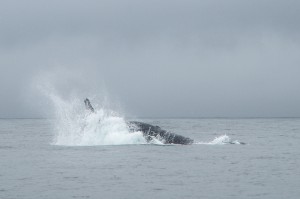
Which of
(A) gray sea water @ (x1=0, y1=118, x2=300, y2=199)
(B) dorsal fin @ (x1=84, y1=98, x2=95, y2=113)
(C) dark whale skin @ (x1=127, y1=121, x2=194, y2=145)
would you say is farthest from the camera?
(B) dorsal fin @ (x1=84, y1=98, x2=95, y2=113)

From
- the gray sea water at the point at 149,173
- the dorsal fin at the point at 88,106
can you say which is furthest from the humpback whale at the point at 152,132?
the gray sea water at the point at 149,173

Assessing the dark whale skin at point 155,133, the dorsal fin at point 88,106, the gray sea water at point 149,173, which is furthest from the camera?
the dorsal fin at point 88,106

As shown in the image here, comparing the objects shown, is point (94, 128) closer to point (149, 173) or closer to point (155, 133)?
point (155, 133)

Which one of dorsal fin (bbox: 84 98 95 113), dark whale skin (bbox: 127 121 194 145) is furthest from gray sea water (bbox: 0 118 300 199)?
dorsal fin (bbox: 84 98 95 113)

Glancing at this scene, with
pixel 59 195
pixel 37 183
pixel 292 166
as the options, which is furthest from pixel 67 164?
pixel 292 166

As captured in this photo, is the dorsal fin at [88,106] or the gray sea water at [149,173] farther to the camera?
the dorsal fin at [88,106]

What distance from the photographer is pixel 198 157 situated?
128 ft

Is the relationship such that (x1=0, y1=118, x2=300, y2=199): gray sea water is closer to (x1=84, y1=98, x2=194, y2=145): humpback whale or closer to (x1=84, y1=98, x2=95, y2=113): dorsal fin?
(x1=84, y1=98, x2=194, y2=145): humpback whale

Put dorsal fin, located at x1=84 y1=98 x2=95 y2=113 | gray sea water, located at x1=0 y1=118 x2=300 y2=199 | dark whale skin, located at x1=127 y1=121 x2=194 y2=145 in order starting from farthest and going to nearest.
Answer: dorsal fin, located at x1=84 y1=98 x2=95 y2=113
dark whale skin, located at x1=127 y1=121 x2=194 y2=145
gray sea water, located at x1=0 y1=118 x2=300 y2=199

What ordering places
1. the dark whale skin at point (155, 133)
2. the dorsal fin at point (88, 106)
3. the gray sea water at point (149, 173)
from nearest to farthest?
the gray sea water at point (149, 173) < the dark whale skin at point (155, 133) < the dorsal fin at point (88, 106)

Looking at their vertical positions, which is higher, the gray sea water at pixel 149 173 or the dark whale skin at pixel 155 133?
the dark whale skin at pixel 155 133

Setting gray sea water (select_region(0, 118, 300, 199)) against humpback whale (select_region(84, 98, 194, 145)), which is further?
humpback whale (select_region(84, 98, 194, 145))

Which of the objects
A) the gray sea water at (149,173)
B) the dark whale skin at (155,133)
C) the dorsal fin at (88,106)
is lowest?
the gray sea water at (149,173)

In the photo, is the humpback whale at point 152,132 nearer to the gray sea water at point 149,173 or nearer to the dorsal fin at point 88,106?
the dorsal fin at point 88,106
